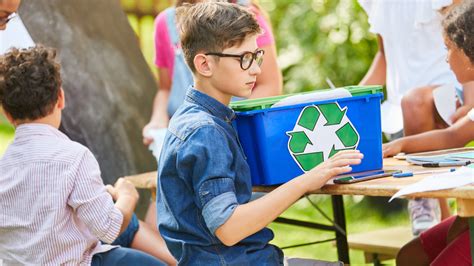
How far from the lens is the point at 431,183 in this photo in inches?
108

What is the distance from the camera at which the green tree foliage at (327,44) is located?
8.27 meters

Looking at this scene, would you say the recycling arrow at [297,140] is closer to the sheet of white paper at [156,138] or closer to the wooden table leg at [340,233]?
the wooden table leg at [340,233]

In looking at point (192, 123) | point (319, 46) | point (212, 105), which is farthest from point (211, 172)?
point (319, 46)

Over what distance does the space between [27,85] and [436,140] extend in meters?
1.67

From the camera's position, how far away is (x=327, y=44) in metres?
8.32

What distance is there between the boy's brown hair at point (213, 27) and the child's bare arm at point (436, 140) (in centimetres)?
94

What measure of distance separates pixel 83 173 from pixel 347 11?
528 centimetres

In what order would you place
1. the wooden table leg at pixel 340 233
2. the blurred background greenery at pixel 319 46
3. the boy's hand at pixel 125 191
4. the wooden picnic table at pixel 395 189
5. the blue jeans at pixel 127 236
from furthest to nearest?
the blurred background greenery at pixel 319 46, the wooden table leg at pixel 340 233, the blue jeans at pixel 127 236, the boy's hand at pixel 125 191, the wooden picnic table at pixel 395 189

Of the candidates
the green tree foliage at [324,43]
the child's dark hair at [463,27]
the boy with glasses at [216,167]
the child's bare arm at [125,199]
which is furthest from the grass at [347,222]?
the boy with glasses at [216,167]

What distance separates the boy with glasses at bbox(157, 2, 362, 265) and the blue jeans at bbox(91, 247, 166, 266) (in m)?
0.57

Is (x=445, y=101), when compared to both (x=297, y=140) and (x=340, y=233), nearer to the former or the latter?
(x=340, y=233)

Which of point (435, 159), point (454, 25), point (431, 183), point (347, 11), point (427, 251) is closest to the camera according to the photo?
point (431, 183)

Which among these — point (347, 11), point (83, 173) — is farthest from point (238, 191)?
point (347, 11)

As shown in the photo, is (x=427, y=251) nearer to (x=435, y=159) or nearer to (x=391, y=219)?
(x=435, y=159)
